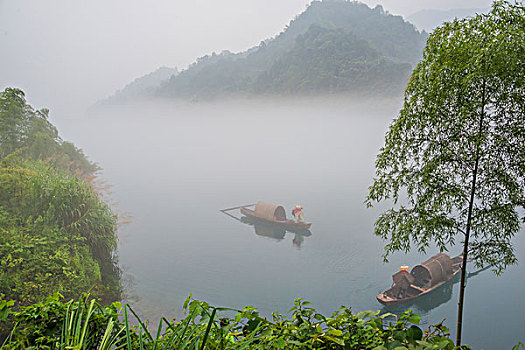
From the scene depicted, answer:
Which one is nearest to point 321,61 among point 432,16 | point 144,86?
point 432,16

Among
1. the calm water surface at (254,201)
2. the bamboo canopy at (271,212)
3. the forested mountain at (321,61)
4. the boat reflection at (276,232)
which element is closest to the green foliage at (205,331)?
the calm water surface at (254,201)

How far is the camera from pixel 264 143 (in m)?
9.63

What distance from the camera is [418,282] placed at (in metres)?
3.78

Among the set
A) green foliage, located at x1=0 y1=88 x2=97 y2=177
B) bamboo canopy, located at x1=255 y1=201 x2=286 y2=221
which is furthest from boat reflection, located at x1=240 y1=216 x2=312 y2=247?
green foliage, located at x1=0 y1=88 x2=97 y2=177

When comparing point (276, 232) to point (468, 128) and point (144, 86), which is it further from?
point (144, 86)

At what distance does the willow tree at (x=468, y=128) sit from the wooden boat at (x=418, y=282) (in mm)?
1794

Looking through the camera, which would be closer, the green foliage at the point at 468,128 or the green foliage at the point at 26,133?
the green foliage at the point at 468,128

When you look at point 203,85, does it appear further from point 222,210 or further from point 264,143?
point 222,210

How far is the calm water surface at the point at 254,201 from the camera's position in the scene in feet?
14.2

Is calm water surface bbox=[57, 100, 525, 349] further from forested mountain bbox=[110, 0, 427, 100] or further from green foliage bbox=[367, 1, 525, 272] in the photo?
green foliage bbox=[367, 1, 525, 272]

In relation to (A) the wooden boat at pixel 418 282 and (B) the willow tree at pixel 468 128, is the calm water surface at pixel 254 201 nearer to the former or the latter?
(A) the wooden boat at pixel 418 282

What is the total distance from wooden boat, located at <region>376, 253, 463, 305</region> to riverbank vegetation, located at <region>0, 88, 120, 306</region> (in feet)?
11.0

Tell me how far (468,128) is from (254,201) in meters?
5.61

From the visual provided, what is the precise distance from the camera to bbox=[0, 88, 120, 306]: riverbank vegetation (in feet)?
10.6
